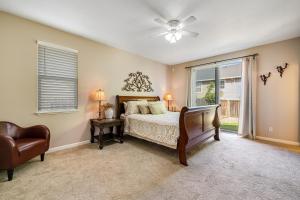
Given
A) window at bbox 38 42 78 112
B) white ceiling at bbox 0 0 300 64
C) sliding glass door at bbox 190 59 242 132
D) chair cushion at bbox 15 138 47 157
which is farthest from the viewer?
sliding glass door at bbox 190 59 242 132

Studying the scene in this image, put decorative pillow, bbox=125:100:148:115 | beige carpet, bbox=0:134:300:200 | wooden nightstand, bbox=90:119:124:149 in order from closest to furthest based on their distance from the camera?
beige carpet, bbox=0:134:300:200, wooden nightstand, bbox=90:119:124:149, decorative pillow, bbox=125:100:148:115

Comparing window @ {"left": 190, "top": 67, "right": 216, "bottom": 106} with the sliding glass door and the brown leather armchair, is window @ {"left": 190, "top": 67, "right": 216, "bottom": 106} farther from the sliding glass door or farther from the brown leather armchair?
the brown leather armchair

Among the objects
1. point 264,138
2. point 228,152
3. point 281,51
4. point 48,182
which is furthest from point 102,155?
point 281,51

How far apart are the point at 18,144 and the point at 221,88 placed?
226 inches

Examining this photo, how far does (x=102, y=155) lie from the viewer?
2979 millimetres

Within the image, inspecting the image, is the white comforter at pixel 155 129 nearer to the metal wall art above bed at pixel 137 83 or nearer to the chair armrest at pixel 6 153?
the metal wall art above bed at pixel 137 83

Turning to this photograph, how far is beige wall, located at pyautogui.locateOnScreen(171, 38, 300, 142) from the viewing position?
364cm

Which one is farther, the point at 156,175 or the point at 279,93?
the point at 279,93

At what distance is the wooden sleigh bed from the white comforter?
167 mm

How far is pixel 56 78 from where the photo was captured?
10.5 feet

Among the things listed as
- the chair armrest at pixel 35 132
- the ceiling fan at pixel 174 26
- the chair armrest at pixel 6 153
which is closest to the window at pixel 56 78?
the chair armrest at pixel 35 132

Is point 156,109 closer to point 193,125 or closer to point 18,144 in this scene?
point 193,125

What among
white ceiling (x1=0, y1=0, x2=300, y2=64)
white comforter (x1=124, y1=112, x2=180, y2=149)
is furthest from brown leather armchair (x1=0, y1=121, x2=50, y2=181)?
white ceiling (x1=0, y1=0, x2=300, y2=64)

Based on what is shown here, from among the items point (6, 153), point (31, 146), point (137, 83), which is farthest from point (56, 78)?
point (137, 83)
